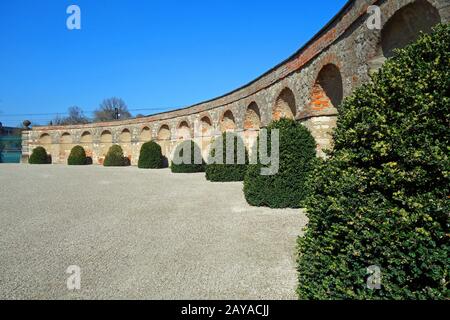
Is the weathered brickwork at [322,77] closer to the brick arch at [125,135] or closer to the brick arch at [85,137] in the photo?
the brick arch at [125,135]

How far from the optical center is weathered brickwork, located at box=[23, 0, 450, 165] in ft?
16.6

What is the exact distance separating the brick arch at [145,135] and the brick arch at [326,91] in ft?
57.4

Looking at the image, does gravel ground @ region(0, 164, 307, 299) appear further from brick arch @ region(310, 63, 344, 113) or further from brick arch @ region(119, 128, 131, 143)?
brick arch @ region(119, 128, 131, 143)

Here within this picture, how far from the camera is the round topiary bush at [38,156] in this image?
25750 millimetres

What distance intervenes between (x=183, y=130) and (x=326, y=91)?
536 inches

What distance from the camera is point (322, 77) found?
7.66 metres

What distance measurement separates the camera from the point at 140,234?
14.8ft

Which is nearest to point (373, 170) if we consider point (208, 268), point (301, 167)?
point (208, 268)

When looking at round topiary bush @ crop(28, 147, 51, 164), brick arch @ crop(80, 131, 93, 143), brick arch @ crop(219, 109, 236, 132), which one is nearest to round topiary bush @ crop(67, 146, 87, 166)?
brick arch @ crop(80, 131, 93, 143)

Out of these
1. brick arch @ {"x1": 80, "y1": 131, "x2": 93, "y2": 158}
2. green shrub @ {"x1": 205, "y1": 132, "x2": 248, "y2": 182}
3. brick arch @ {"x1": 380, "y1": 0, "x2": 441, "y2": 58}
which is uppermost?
brick arch @ {"x1": 380, "y1": 0, "x2": 441, "y2": 58}

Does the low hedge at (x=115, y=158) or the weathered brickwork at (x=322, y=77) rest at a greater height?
the weathered brickwork at (x=322, y=77)

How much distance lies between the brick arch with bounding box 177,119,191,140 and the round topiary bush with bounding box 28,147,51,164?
14.2 meters

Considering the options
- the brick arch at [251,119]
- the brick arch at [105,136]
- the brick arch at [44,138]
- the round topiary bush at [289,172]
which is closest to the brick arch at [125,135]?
the brick arch at [105,136]
